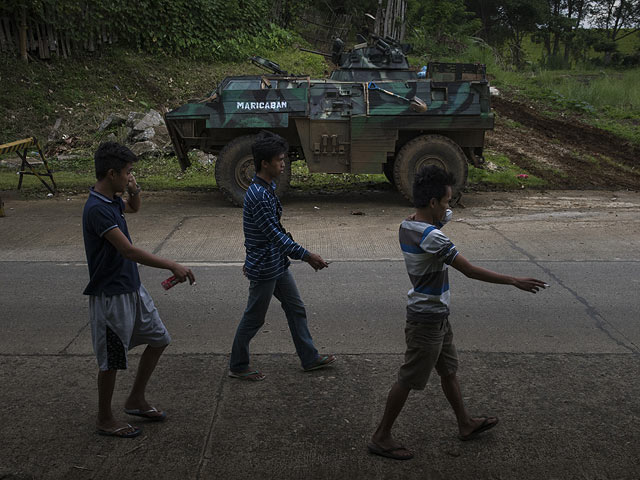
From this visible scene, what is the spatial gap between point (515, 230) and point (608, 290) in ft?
9.52

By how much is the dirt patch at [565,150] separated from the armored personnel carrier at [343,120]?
12.1ft

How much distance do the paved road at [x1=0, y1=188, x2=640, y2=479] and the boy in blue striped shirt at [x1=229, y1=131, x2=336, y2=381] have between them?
21 cm

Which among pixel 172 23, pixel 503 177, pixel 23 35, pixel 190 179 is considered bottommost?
pixel 190 179

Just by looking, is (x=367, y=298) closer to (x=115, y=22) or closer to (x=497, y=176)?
(x=497, y=176)

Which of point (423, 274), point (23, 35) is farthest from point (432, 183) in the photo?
→ point (23, 35)

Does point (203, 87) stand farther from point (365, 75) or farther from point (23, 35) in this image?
point (365, 75)

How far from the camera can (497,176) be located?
1442 cm

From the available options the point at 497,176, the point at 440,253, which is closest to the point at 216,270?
the point at 440,253

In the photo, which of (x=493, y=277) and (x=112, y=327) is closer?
(x=493, y=277)

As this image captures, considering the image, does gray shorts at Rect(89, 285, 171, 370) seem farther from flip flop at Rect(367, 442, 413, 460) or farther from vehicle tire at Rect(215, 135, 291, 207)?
vehicle tire at Rect(215, 135, 291, 207)

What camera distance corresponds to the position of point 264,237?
447cm

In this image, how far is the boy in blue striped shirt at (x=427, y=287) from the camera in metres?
3.48

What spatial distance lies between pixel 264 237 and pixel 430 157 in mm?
7400

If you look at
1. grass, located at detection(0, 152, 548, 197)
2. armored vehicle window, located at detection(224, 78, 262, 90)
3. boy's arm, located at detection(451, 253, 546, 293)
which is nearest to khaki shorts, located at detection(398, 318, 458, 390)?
boy's arm, located at detection(451, 253, 546, 293)
